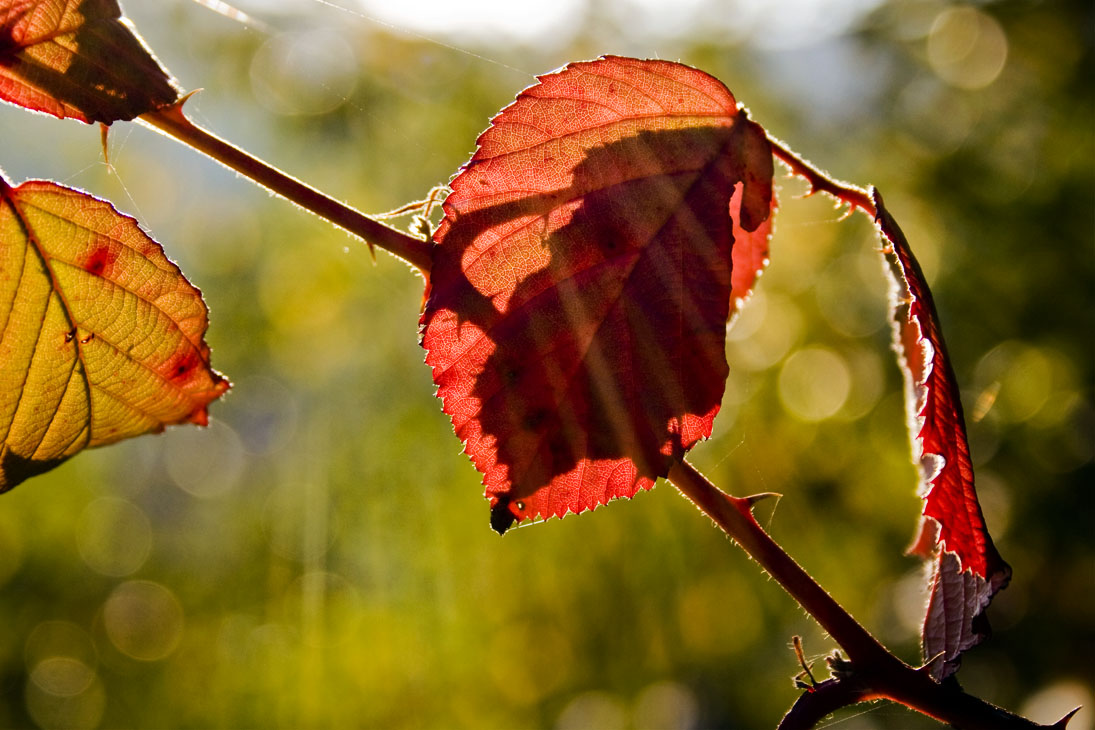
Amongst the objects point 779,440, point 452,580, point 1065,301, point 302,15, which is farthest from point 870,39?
point 452,580

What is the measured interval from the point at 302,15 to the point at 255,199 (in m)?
0.92

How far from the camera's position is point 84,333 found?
394mm

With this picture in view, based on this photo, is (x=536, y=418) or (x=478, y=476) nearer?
(x=536, y=418)

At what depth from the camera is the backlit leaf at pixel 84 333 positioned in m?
0.36

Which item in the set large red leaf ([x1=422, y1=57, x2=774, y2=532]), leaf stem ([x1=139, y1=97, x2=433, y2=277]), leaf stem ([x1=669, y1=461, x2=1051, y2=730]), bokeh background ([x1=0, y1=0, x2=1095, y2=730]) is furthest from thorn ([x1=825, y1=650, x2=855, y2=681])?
bokeh background ([x1=0, y1=0, x2=1095, y2=730])

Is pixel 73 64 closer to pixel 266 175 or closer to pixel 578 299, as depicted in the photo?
pixel 266 175

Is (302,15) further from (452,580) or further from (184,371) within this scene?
(184,371)

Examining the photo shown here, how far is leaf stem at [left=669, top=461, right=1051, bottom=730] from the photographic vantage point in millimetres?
345

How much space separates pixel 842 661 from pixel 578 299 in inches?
7.5

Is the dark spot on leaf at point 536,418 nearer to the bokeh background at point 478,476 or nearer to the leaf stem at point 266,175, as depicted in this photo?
the leaf stem at point 266,175

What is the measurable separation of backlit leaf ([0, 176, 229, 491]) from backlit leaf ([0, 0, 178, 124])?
43 millimetres

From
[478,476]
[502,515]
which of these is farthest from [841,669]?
[478,476]

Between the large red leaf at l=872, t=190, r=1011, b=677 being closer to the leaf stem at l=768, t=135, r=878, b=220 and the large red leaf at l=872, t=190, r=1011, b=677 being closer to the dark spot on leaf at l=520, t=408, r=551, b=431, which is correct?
the leaf stem at l=768, t=135, r=878, b=220

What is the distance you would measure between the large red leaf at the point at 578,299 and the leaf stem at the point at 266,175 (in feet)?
0.10
